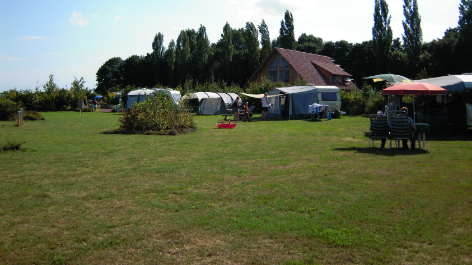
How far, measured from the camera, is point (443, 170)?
7.73 metres

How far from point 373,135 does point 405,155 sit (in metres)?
1.39

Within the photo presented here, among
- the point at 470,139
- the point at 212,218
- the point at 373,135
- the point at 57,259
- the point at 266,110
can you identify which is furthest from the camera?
the point at 266,110

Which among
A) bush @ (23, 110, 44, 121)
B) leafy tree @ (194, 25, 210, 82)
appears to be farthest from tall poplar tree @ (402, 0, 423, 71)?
bush @ (23, 110, 44, 121)

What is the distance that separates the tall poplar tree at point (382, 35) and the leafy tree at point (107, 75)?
56.5m

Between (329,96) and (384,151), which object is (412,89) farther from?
(329,96)

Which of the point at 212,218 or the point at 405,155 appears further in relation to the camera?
the point at 405,155

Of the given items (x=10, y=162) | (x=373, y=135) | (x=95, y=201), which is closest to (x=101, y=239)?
(x=95, y=201)

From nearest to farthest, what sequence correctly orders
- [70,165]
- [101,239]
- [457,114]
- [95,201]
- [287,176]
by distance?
[101,239] → [95,201] → [287,176] → [70,165] → [457,114]

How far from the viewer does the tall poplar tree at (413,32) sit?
44.3 m

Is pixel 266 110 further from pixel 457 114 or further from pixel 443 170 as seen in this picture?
pixel 443 170

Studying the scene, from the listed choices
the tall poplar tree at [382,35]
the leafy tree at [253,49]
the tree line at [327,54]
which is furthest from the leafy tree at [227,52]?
the tall poplar tree at [382,35]

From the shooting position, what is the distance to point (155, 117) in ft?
54.0

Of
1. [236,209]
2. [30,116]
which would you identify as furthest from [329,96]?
[236,209]

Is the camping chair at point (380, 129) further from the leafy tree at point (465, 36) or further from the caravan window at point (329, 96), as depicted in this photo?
the leafy tree at point (465, 36)
